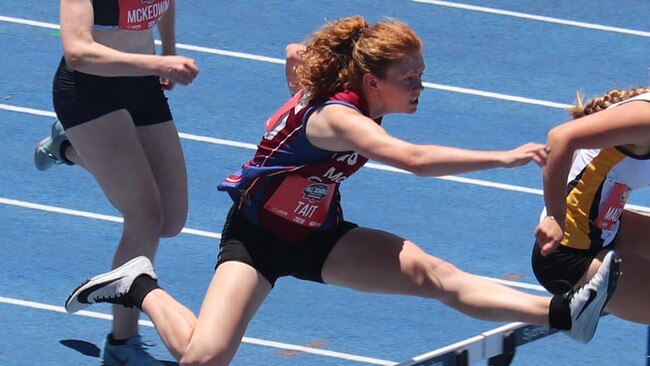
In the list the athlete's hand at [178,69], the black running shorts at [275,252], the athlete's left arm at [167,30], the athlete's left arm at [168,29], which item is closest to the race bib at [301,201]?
the black running shorts at [275,252]

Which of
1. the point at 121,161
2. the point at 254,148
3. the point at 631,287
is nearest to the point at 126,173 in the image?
the point at 121,161

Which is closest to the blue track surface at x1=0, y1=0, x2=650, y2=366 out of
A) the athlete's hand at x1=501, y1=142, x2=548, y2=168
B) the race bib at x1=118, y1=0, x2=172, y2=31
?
the race bib at x1=118, y1=0, x2=172, y2=31

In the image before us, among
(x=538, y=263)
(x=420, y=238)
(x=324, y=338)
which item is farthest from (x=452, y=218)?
(x=538, y=263)

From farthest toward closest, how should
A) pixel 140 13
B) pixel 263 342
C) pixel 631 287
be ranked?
pixel 263 342
pixel 140 13
pixel 631 287

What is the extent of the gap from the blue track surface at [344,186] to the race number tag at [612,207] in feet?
3.46

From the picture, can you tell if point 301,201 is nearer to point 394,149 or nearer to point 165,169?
point 394,149

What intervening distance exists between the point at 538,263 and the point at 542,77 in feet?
13.3

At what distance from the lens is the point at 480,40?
9984 mm

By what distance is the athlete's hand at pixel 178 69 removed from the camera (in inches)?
210

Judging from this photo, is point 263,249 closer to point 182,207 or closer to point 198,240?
point 182,207

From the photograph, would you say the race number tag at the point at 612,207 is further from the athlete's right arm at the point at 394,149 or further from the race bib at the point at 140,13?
the race bib at the point at 140,13

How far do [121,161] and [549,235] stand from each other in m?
1.79

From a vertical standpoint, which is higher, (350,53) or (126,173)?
(350,53)

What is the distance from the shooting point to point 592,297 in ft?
17.0
